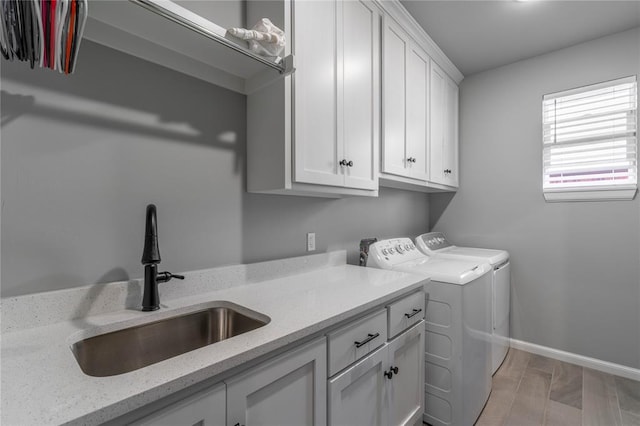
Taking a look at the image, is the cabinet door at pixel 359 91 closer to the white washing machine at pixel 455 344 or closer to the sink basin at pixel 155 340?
the white washing machine at pixel 455 344

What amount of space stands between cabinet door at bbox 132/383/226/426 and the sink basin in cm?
31

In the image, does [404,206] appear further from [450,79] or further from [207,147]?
[207,147]

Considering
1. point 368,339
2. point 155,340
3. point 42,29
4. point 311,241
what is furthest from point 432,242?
point 42,29

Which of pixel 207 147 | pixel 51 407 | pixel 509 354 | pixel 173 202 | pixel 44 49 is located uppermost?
pixel 44 49

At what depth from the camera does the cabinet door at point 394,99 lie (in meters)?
1.92

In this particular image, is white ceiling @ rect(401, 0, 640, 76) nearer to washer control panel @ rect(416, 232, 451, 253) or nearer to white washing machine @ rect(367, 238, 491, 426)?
washer control panel @ rect(416, 232, 451, 253)

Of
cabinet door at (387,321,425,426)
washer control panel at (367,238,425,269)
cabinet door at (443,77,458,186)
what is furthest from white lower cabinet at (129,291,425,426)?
cabinet door at (443,77,458,186)

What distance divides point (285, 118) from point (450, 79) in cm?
233

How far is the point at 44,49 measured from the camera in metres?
0.74

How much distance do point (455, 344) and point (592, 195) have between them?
185cm

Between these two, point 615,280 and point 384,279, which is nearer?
point 384,279

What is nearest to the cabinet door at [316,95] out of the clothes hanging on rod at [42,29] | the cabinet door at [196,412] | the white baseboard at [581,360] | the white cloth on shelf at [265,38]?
the white cloth on shelf at [265,38]

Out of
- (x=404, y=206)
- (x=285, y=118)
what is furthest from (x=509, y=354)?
(x=285, y=118)

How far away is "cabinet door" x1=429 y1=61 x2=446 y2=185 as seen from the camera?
8.21ft
